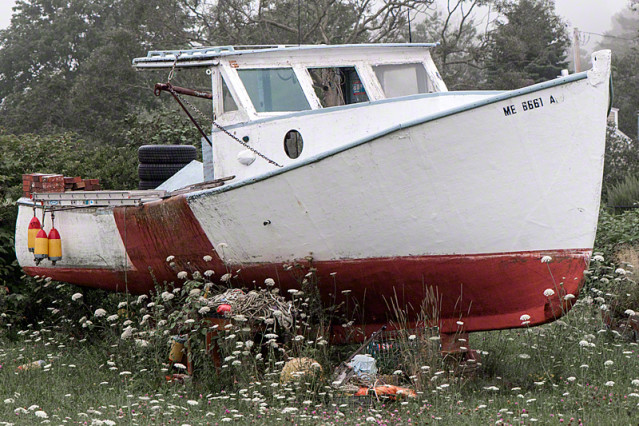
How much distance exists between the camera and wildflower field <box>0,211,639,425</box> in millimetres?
5160

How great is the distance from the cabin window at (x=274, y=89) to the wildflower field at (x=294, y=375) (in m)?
1.64

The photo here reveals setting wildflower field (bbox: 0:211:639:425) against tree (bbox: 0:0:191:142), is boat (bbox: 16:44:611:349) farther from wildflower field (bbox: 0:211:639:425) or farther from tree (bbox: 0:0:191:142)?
tree (bbox: 0:0:191:142)

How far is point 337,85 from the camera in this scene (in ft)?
25.3

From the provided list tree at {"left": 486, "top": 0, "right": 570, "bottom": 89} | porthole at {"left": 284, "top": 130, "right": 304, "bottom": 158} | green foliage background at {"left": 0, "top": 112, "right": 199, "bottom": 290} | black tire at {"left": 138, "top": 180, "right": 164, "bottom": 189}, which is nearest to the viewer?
porthole at {"left": 284, "top": 130, "right": 304, "bottom": 158}

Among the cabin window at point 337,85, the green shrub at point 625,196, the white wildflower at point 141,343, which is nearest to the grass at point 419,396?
the white wildflower at point 141,343

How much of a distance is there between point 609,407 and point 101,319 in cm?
521

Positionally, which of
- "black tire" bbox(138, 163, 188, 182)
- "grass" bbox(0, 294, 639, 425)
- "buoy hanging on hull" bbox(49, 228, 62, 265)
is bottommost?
"grass" bbox(0, 294, 639, 425)

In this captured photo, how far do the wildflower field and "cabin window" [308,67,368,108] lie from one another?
1.81 m

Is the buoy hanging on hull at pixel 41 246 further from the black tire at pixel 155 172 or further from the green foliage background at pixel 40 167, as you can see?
the black tire at pixel 155 172

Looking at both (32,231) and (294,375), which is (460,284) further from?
(32,231)

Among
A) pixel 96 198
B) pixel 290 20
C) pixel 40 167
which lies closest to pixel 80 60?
pixel 290 20

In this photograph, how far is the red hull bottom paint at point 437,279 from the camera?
6.32 meters

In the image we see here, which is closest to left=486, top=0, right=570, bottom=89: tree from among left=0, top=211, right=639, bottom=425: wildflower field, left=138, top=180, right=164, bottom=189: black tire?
left=138, top=180, right=164, bottom=189: black tire

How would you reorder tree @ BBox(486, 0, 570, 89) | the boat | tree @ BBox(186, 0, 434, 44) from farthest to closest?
tree @ BBox(486, 0, 570, 89), tree @ BBox(186, 0, 434, 44), the boat
